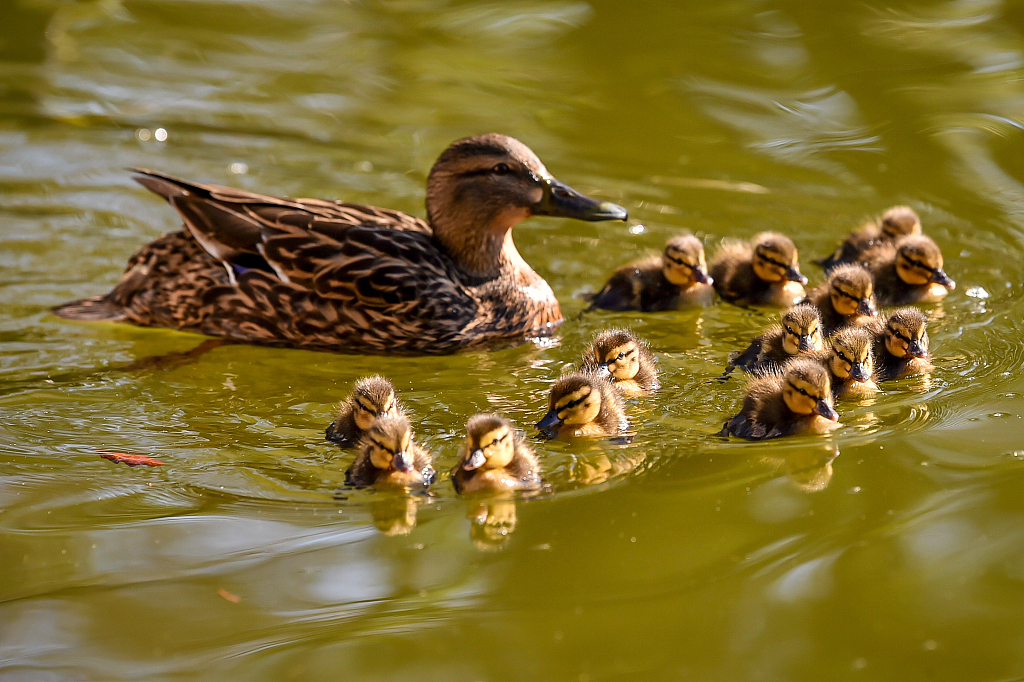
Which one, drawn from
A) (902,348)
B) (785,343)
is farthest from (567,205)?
(902,348)

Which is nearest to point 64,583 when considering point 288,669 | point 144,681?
point 144,681

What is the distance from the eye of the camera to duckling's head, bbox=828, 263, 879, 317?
4527 mm

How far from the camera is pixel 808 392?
11.8 ft

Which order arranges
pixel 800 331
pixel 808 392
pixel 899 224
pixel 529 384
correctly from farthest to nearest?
pixel 899 224
pixel 529 384
pixel 800 331
pixel 808 392

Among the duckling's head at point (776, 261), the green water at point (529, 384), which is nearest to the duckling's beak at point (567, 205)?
the green water at point (529, 384)

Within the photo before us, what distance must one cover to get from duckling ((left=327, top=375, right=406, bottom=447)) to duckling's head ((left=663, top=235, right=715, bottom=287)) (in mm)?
1611

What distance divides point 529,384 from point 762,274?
4.31ft

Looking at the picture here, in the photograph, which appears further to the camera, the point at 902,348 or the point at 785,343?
the point at 785,343

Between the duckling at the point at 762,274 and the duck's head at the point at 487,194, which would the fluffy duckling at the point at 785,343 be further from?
the duck's head at the point at 487,194

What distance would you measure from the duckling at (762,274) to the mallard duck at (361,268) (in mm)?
703

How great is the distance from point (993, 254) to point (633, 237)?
170 cm

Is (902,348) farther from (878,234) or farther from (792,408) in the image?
(878,234)

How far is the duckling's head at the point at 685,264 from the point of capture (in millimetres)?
4910

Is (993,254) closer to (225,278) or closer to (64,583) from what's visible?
(225,278)
